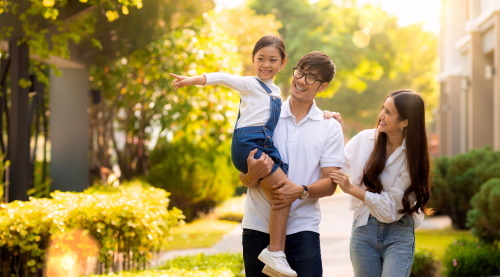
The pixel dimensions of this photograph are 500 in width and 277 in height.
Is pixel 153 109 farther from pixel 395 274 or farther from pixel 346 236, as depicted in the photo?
pixel 395 274

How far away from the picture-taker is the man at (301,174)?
379 cm

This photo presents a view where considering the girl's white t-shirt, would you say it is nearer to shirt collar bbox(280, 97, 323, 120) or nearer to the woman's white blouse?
shirt collar bbox(280, 97, 323, 120)

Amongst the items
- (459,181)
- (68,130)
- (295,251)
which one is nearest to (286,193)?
(295,251)

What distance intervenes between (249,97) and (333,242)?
7.95 meters

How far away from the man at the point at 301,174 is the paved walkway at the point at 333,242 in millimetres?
4627

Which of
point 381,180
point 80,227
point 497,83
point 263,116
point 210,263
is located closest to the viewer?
point 263,116

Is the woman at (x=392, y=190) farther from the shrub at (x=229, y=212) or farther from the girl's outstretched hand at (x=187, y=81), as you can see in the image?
the shrub at (x=229, y=212)

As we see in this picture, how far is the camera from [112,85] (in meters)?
13.5

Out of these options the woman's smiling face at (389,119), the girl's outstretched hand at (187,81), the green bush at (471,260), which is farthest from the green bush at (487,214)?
the girl's outstretched hand at (187,81)

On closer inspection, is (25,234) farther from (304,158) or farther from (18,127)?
(304,158)

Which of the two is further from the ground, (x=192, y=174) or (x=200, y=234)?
(x=192, y=174)

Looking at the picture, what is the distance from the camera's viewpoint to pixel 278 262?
369cm

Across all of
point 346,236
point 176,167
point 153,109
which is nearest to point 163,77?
point 153,109

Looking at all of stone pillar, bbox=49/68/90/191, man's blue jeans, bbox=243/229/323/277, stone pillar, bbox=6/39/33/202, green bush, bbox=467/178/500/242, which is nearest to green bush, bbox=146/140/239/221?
stone pillar, bbox=49/68/90/191
